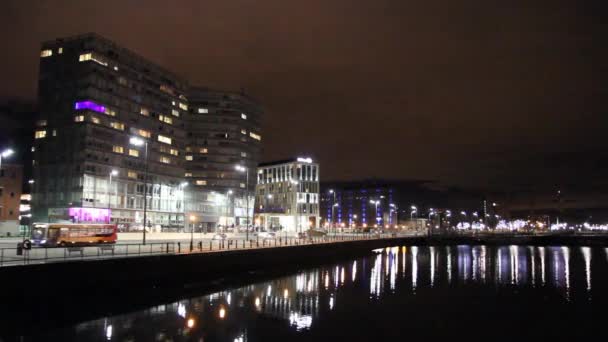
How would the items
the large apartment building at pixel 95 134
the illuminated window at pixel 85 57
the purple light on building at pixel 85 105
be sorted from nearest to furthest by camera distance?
the large apartment building at pixel 95 134, the purple light on building at pixel 85 105, the illuminated window at pixel 85 57

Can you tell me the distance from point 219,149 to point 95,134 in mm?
58362

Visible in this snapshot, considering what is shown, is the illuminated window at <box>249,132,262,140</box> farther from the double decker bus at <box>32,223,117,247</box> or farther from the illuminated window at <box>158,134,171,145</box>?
the double decker bus at <box>32,223,117,247</box>

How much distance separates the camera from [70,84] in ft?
406

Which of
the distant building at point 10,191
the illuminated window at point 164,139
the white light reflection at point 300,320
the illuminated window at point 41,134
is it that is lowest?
the white light reflection at point 300,320

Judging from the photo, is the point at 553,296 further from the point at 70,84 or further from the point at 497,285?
the point at 70,84

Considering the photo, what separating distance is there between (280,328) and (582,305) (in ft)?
107

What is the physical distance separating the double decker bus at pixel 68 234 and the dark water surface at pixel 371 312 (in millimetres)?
22488

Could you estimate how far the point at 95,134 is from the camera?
122562 mm

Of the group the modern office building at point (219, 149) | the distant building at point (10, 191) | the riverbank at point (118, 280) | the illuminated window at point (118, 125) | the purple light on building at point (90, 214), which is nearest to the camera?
the riverbank at point (118, 280)

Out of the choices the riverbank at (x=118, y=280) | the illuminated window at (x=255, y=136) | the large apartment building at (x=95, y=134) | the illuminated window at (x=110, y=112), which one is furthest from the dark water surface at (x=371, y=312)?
the illuminated window at (x=255, y=136)

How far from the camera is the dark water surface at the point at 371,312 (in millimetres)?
33656

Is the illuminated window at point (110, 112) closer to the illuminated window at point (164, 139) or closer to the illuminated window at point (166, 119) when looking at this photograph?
the illuminated window at point (166, 119)

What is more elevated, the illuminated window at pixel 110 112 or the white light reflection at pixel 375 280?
the illuminated window at pixel 110 112

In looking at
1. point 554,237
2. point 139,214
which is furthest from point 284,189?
point 554,237
